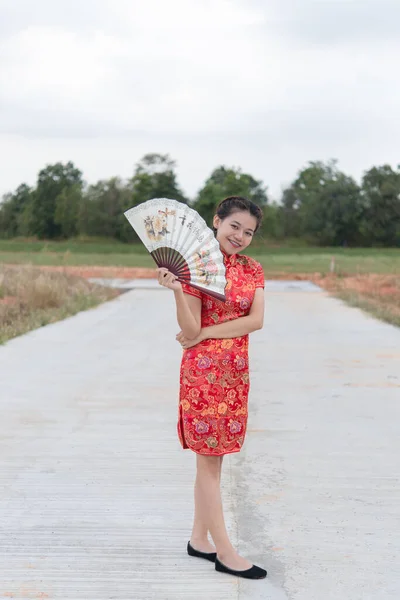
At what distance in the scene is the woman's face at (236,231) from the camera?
14.0 feet

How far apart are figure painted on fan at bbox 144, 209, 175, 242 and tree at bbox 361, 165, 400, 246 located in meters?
96.2

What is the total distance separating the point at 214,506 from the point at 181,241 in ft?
3.63

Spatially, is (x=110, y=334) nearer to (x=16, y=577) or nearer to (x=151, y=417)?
(x=151, y=417)

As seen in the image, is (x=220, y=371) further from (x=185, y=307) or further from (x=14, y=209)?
(x=14, y=209)

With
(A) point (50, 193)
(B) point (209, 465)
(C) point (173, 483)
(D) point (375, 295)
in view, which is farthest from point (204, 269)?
(A) point (50, 193)

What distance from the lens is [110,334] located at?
14.8 m

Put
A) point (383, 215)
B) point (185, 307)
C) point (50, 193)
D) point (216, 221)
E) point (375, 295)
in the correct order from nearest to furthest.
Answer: point (185, 307)
point (216, 221)
point (375, 295)
point (383, 215)
point (50, 193)

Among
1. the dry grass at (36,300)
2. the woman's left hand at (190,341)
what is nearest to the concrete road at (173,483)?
the woman's left hand at (190,341)

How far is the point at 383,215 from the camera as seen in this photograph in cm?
9900

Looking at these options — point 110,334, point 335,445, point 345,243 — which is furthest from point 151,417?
point 345,243

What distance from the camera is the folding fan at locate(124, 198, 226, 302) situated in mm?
3922

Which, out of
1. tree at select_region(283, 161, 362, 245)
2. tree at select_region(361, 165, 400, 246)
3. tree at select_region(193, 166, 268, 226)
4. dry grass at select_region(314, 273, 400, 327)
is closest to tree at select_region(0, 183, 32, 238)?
tree at select_region(193, 166, 268, 226)

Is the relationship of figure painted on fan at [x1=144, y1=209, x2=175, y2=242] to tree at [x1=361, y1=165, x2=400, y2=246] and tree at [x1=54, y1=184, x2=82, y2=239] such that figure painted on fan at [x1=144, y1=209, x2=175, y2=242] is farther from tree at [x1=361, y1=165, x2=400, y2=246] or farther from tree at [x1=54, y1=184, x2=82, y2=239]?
tree at [x1=54, y1=184, x2=82, y2=239]

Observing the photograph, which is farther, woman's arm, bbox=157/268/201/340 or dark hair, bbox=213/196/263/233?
dark hair, bbox=213/196/263/233
